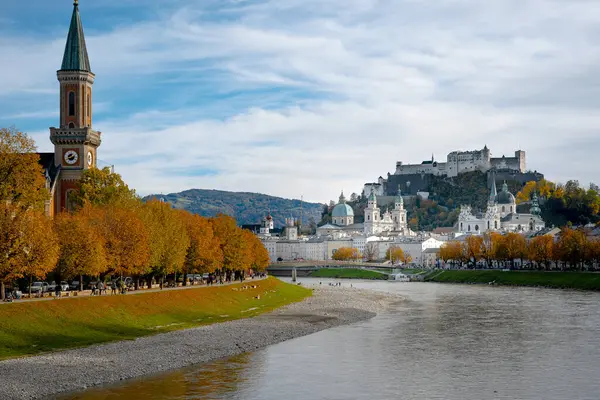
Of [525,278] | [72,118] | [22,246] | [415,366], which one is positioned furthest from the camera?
[525,278]

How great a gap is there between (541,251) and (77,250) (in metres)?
91.3

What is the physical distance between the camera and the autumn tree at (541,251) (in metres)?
132

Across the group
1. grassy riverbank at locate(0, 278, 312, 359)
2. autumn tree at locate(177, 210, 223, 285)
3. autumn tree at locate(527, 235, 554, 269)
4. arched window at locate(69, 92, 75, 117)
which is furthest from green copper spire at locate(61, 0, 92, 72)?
autumn tree at locate(527, 235, 554, 269)

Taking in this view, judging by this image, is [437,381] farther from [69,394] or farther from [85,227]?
[85,227]

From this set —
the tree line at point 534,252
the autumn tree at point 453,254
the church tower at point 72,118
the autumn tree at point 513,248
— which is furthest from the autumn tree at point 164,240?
the autumn tree at point 453,254

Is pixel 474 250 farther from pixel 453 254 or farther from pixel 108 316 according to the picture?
pixel 108 316

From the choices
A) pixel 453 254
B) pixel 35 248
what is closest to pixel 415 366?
pixel 35 248

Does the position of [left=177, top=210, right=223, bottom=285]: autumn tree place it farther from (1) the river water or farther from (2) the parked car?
(1) the river water

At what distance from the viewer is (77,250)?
5875 cm

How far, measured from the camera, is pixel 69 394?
37.8 meters

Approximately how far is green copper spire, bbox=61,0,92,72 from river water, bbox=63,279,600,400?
117 feet

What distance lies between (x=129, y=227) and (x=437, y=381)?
102ft

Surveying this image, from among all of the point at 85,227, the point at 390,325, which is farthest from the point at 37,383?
the point at 390,325

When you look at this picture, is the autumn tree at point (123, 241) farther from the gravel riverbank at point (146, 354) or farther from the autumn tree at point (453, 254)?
the autumn tree at point (453, 254)
